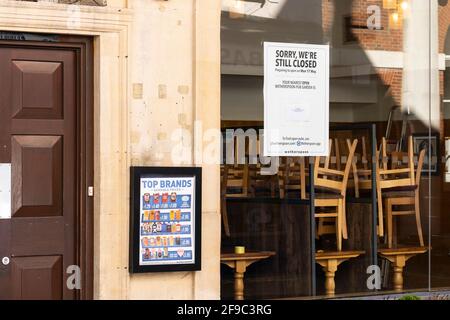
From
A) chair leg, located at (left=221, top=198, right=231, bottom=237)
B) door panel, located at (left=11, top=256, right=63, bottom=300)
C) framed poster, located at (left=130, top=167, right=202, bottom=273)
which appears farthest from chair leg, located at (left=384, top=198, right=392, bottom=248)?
door panel, located at (left=11, top=256, right=63, bottom=300)

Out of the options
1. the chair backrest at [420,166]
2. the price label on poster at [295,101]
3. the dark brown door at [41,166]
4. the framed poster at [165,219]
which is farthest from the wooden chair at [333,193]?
the dark brown door at [41,166]

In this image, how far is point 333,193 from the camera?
1005 centimetres

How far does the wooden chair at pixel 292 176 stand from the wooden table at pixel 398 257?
3.74 ft

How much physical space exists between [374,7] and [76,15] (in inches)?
130

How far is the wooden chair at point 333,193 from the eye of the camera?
32.5ft

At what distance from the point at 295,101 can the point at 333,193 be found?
1.05 m

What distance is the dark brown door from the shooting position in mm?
8383

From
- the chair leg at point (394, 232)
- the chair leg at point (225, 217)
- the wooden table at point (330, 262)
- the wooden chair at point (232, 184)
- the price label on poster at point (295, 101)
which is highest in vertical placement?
the price label on poster at point (295, 101)

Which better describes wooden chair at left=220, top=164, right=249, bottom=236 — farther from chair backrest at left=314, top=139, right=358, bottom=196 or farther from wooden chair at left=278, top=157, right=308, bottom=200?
chair backrest at left=314, top=139, right=358, bottom=196

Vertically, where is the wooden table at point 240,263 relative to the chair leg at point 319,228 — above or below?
below

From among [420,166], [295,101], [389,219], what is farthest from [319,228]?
[420,166]

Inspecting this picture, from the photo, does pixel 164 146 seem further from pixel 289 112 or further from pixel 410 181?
pixel 410 181

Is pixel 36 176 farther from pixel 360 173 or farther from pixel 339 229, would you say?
pixel 360 173

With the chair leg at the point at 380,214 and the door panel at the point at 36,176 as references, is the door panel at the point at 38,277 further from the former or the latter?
the chair leg at the point at 380,214
